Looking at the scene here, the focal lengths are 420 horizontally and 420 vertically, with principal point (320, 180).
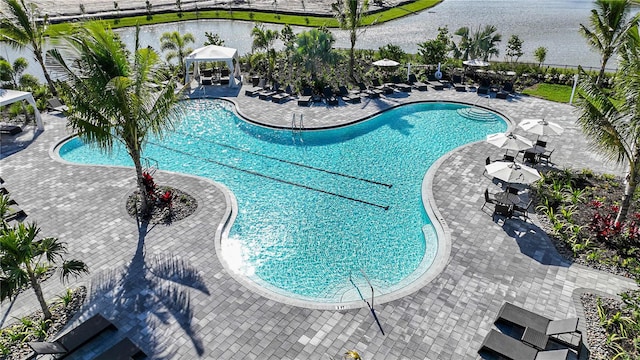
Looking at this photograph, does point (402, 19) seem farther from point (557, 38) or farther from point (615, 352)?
point (615, 352)

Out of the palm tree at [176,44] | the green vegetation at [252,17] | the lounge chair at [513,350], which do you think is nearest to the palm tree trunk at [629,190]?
the lounge chair at [513,350]

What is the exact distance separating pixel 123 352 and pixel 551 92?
30.2 meters

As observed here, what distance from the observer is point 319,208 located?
55.4ft

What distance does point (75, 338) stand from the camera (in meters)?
10.4

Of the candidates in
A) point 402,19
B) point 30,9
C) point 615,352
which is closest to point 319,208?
point 615,352

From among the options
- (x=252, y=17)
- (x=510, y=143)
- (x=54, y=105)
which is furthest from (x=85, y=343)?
(x=252, y=17)

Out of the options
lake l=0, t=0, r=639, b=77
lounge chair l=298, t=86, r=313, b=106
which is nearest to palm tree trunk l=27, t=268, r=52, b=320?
lounge chair l=298, t=86, r=313, b=106

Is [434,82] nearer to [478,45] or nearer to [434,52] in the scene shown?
[434,52]

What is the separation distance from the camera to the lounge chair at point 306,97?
27.3m

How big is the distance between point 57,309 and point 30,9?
21656mm

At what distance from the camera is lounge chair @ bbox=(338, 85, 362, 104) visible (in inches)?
1090

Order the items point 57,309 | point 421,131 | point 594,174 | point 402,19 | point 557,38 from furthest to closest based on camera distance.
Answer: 1. point 402,19
2. point 557,38
3. point 421,131
4. point 594,174
5. point 57,309

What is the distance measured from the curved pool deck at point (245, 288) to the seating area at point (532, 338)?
1.42ft

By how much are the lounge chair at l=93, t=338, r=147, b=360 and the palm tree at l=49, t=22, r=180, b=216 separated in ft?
23.4
